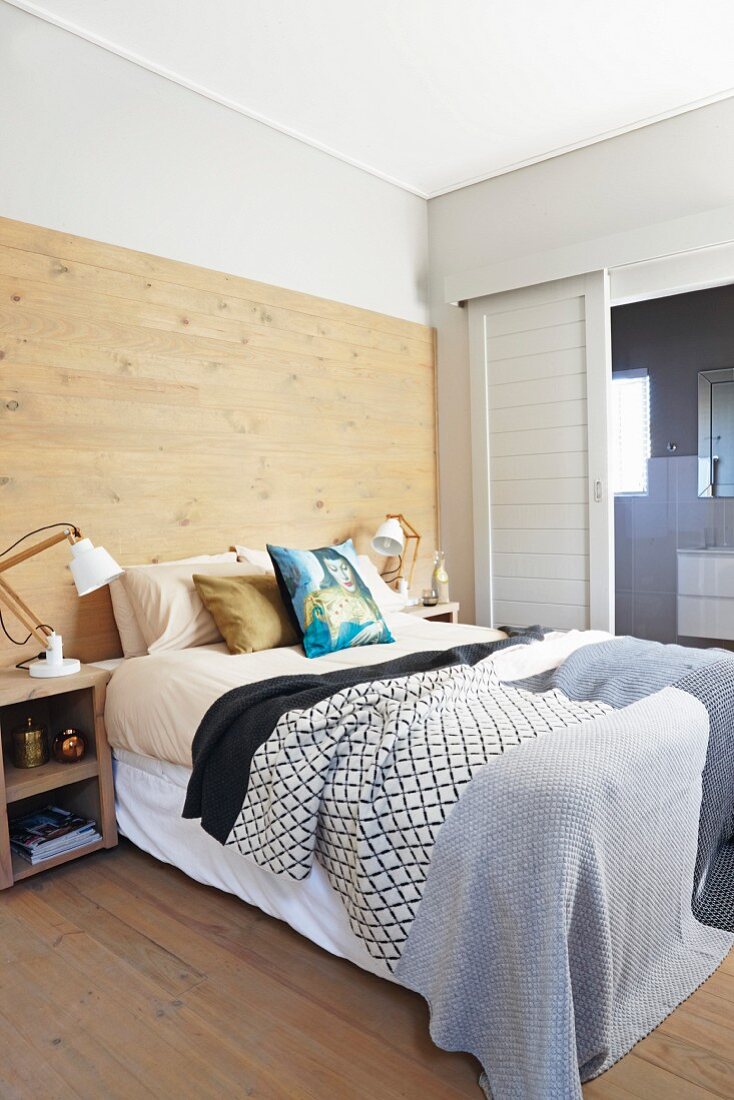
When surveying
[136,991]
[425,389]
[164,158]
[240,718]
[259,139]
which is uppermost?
[259,139]

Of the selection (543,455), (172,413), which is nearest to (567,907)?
(172,413)

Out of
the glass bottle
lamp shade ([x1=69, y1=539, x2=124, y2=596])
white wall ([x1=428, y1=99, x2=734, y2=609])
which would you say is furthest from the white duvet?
white wall ([x1=428, y1=99, x2=734, y2=609])

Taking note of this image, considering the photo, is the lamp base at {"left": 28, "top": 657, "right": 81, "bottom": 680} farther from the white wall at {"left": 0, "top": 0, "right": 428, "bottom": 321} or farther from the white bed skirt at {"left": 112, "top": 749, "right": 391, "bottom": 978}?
the white wall at {"left": 0, "top": 0, "right": 428, "bottom": 321}

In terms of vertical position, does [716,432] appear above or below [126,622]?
above

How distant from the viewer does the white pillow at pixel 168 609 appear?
290 centimetres

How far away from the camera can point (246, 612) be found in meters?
2.91

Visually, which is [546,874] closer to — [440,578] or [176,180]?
[440,578]

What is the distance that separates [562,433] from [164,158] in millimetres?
2264

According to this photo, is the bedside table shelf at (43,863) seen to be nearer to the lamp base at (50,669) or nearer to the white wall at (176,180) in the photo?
the lamp base at (50,669)

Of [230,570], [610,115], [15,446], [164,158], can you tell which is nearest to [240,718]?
[230,570]

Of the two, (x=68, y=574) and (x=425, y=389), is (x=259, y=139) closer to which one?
(x=425, y=389)

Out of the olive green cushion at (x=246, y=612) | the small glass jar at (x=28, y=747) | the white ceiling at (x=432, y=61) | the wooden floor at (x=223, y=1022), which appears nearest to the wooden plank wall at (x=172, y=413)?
the small glass jar at (x=28, y=747)

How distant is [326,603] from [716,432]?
219 cm

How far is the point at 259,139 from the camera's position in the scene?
369 centimetres
